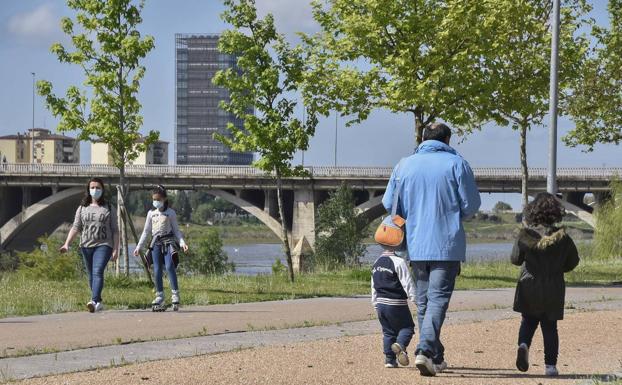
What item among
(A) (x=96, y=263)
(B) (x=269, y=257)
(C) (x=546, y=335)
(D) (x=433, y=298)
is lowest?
(B) (x=269, y=257)

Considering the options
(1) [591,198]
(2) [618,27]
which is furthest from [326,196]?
(2) [618,27]

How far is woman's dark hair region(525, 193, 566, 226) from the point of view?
848 centimetres

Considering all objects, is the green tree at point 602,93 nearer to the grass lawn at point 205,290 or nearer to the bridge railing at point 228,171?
the grass lawn at point 205,290

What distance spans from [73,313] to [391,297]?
5.34 meters

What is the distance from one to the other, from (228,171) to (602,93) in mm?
38355

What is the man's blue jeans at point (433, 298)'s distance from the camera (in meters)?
8.11

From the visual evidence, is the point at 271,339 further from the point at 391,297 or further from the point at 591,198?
the point at 591,198

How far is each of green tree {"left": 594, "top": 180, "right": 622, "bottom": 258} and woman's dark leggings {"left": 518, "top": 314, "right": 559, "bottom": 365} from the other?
26.3 metres

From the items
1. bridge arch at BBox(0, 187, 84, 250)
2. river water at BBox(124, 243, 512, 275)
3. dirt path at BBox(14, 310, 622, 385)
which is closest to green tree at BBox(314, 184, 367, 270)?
river water at BBox(124, 243, 512, 275)

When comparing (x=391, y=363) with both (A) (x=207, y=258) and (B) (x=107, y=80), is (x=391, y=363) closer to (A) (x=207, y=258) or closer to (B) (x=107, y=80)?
(B) (x=107, y=80)

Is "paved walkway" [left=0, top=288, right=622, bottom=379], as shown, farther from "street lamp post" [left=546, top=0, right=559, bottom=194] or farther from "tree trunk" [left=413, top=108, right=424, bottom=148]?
"tree trunk" [left=413, top=108, right=424, bottom=148]

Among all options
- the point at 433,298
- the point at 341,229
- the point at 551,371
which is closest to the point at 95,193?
the point at 433,298

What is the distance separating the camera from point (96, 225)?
44.1 feet

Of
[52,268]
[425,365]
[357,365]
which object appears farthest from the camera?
[52,268]
